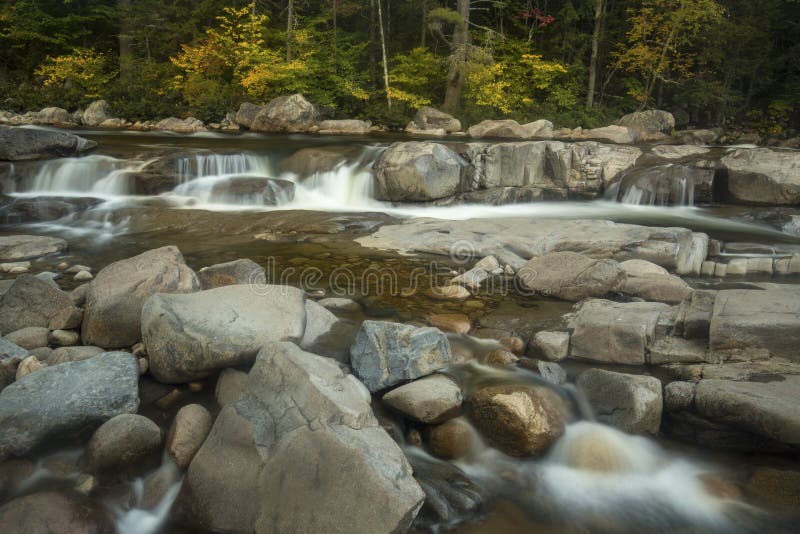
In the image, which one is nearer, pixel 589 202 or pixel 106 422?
pixel 106 422

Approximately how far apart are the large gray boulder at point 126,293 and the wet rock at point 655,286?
4786mm

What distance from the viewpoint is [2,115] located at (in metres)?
20.2

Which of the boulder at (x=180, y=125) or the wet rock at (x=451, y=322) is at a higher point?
the boulder at (x=180, y=125)

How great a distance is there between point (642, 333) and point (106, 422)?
436 cm

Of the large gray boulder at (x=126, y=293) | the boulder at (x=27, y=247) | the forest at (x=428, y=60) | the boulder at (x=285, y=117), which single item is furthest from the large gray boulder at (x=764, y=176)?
the boulder at (x=285, y=117)

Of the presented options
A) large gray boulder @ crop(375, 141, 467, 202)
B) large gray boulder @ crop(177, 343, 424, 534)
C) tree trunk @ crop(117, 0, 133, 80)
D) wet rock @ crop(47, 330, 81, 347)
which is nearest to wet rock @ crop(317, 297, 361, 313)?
large gray boulder @ crop(177, 343, 424, 534)

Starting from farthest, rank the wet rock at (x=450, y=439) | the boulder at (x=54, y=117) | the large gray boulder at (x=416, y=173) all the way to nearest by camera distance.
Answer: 1. the boulder at (x=54, y=117)
2. the large gray boulder at (x=416, y=173)
3. the wet rock at (x=450, y=439)

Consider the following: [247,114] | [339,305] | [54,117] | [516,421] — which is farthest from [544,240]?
[54,117]

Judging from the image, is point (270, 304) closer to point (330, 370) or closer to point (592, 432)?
point (330, 370)

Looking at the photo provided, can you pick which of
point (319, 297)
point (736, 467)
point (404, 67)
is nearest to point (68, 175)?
point (319, 297)

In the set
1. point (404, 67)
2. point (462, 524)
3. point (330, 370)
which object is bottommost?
point (462, 524)

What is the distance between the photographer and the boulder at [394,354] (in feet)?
14.2

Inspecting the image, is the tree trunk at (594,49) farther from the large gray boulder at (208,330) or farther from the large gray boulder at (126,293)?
the large gray boulder at (208,330)

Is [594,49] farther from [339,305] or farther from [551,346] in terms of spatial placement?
[551,346]
